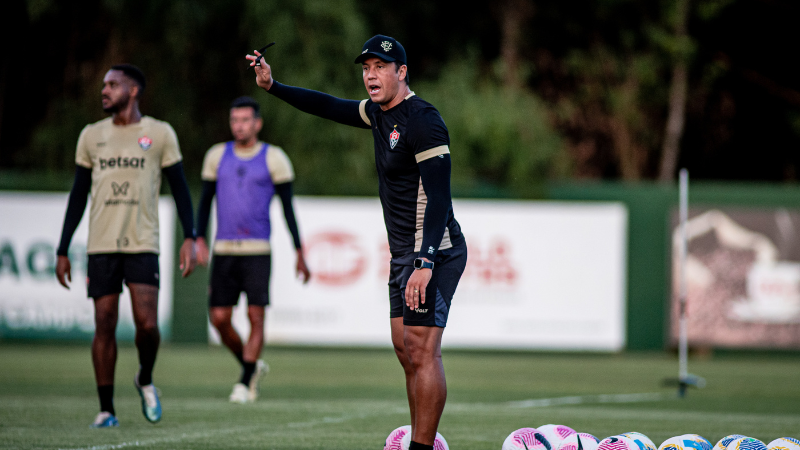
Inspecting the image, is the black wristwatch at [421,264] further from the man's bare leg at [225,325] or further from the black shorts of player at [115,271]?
the man's bare leg at [225,325]

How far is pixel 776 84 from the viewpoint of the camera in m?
29.2

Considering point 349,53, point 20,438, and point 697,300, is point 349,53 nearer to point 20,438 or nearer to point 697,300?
point 697,300

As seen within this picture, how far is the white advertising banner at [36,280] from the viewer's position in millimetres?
16750

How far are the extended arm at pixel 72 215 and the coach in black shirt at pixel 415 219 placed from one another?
2.29 metres

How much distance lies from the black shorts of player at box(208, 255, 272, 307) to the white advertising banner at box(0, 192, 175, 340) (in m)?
7.21

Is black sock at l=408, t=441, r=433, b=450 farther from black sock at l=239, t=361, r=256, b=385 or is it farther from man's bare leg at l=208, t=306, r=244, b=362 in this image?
→ man's bare leg at l=208, t=306, r=244, b=362

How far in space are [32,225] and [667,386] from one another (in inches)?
395

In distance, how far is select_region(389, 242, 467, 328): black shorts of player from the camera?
575 centimetres

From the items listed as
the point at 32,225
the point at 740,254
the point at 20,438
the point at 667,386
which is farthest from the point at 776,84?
the point at 20,438

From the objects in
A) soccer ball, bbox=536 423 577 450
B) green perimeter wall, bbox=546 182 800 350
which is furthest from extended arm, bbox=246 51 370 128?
green perimeter wall, bbox=546 182 800 350

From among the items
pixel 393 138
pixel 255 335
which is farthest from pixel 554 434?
pixel 255 335

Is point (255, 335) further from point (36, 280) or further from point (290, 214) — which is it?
point (36, 280)

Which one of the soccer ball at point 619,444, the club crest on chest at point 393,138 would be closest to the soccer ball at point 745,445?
the soccer ball at point 619,444

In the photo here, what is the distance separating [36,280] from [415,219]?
12.3 m
